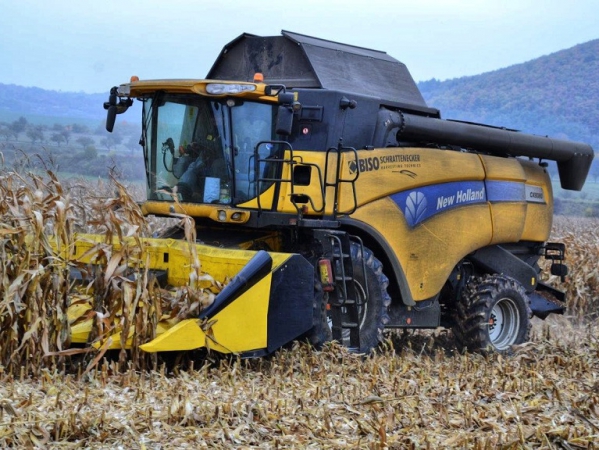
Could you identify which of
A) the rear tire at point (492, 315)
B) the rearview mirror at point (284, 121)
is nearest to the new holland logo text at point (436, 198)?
the rear tire at point (492, 315)

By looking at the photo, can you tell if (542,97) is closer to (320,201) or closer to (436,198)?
(436,198)

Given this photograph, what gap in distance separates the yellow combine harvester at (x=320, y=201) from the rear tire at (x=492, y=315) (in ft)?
0.05

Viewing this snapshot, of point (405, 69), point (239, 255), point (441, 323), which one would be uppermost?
point (405, 69)

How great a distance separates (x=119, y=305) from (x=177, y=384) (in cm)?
97

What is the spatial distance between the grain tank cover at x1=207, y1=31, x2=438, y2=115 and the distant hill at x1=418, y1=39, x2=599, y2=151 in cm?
5775

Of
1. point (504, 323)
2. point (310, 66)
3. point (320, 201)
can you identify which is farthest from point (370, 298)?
point (504, 323)

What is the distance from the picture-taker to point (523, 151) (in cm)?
1035

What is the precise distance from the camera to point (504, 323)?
31.7 feet

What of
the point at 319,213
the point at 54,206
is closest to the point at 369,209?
the point at 319,213

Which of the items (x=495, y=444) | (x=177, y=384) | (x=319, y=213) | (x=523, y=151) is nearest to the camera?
(x=495, y=444)

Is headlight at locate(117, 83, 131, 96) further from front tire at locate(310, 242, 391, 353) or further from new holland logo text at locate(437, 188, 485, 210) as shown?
new holland logo text at locate(437, 188, 485, 210)

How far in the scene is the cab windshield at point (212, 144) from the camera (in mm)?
7785

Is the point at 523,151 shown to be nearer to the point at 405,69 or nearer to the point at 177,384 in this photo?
the point at 405,69

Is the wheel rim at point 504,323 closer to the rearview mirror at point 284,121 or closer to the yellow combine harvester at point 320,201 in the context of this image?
the yellow combine harvester at point 320,201
